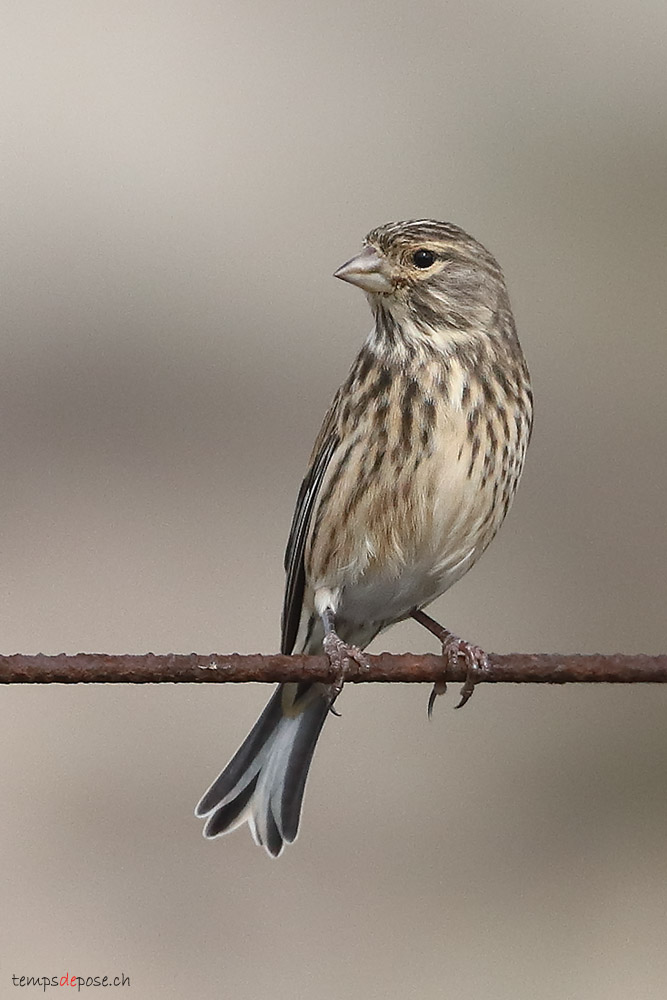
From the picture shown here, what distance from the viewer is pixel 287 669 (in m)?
2.53

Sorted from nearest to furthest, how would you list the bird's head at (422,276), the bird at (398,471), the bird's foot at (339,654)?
1. the bird's foot at (339,654)
2. the bird at (398,471)
3. the bird's head at (422,276)

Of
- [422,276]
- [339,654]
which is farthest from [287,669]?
[422,276]

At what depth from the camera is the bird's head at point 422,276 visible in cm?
409

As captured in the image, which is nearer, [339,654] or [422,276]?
[339,654]

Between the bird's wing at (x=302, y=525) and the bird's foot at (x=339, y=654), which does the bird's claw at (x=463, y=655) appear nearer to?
the bird's foot at (x=339, y=654)

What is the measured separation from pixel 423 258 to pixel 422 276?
0.14 feet

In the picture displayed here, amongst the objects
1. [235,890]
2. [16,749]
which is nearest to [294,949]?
[235,890]

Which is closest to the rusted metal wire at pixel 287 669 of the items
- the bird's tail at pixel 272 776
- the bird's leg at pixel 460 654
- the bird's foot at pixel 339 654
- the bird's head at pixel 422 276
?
the bird's foot at pixel 339 654

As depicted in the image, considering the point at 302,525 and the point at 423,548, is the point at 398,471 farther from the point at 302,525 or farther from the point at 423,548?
the point at 302,525

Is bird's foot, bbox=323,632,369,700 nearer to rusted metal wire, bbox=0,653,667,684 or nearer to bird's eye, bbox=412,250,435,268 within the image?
rusted metal wire, bbox=0,653,667,684

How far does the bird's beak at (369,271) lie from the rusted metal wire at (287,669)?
5.10ft

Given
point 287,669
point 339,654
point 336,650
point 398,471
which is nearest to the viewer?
point 287,669

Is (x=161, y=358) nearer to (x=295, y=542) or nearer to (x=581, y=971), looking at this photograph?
(x=581, y=971)

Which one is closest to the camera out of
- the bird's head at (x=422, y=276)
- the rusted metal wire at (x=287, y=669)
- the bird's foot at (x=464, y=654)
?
the rusted metal wire at (x=287, y=669)
